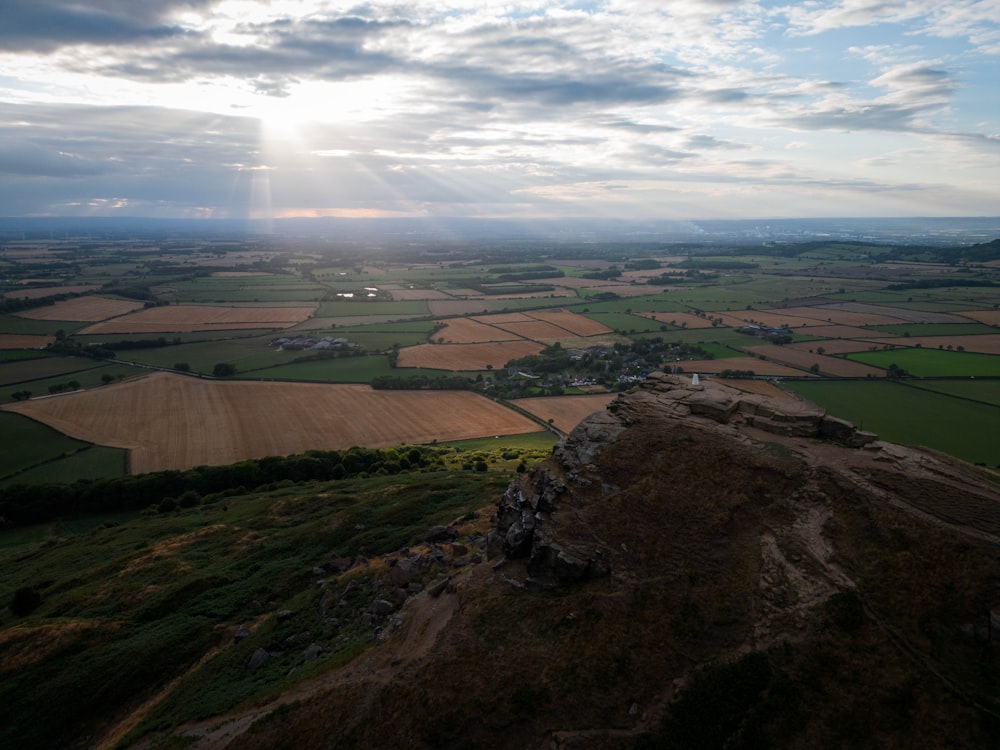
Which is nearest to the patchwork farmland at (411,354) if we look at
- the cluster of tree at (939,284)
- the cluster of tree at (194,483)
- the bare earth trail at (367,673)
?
the cluster of tree at (939,284)

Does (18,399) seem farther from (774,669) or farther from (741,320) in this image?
(741,320)

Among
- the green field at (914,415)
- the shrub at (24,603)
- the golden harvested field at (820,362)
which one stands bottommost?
the shrub at (24,603)

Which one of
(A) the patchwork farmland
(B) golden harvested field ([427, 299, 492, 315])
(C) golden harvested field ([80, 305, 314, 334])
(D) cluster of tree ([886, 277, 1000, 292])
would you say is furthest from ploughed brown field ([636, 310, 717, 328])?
(C) golden harvested field ([80, 305, 314, 334])

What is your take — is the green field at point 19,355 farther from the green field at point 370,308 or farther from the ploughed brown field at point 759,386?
the ploughed brown field at point 759,386

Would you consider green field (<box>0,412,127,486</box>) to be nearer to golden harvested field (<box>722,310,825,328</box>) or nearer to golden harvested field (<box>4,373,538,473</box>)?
golden harvested field (<box>4,373,538,473</box>)

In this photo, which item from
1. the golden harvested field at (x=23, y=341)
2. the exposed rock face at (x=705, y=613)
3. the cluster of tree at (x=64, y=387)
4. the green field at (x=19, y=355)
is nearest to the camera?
the exposed rock face at (x=705, y=613)

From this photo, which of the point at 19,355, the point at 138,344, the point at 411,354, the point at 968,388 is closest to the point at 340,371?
the point at 411,354
